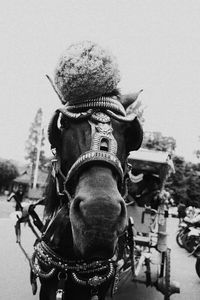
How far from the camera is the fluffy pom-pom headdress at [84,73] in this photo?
2.32 meters

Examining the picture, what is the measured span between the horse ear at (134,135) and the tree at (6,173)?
45797 mm

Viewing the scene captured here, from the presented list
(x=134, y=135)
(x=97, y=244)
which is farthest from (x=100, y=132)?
(x=97, y=244)

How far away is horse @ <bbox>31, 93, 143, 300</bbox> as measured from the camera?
1.72 metres

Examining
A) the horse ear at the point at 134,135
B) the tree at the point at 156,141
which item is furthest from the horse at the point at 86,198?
the tree at the point at 156,141

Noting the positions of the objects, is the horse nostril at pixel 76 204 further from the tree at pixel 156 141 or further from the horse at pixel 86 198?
the tree at pixel 156 141

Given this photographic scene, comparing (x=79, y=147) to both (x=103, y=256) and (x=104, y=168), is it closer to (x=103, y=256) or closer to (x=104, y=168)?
(x=104, y=168)

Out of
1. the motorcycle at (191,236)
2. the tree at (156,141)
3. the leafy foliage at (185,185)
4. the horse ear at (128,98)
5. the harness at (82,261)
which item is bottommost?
the leafy foliage at (185,185)

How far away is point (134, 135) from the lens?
7.73 ft

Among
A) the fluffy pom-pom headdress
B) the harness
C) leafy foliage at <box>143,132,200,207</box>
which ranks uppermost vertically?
the fluffy pom-pom headdress

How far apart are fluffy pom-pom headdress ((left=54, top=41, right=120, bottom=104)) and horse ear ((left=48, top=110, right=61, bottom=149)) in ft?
0.60

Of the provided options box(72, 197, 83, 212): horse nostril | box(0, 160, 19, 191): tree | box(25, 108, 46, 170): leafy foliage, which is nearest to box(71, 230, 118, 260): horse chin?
box(72, 197, 83, 212): horse nostril

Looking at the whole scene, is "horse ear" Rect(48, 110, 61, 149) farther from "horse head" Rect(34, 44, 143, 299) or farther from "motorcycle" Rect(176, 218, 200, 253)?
"motorcycle" Rect(176, 218, 200, 253)

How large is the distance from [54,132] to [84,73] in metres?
0.46

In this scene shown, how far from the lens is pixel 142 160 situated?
588cm
